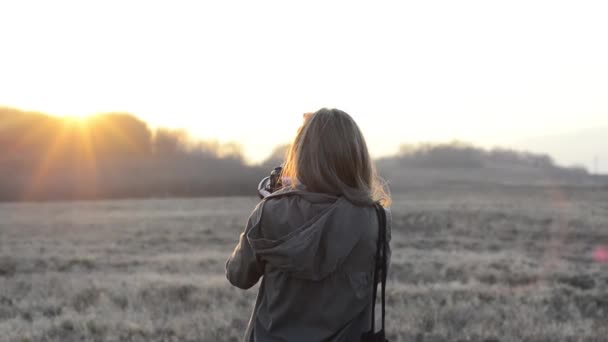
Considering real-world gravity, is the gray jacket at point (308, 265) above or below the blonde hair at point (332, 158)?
below

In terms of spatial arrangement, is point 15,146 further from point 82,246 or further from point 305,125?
point 305,125

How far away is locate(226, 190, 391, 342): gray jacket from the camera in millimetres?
2150

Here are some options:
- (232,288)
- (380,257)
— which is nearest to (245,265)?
(380,257)

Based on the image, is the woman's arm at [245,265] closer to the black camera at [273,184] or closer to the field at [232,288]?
the black camera at [273,184]

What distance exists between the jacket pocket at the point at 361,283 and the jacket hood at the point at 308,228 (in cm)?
10

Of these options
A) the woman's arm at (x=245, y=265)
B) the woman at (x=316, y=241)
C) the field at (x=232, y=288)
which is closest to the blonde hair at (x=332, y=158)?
the woman at (x=316, y=241)

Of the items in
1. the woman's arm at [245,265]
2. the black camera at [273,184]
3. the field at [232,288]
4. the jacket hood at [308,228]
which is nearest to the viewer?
the jacket hood at [308,228]

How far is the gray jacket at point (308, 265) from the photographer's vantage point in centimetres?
215

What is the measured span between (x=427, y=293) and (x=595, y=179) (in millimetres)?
79269

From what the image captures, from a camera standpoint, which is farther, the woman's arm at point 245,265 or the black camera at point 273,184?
the black camera at point 273,184

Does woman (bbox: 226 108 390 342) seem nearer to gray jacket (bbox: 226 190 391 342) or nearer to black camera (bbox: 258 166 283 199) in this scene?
gray jacket (bbox: 226 190 391 342)

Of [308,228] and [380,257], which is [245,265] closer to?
[308,228]

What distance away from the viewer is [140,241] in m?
17.8

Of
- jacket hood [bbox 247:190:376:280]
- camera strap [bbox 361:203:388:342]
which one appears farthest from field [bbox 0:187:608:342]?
jacket hood [bbox 247:190:376:280]
